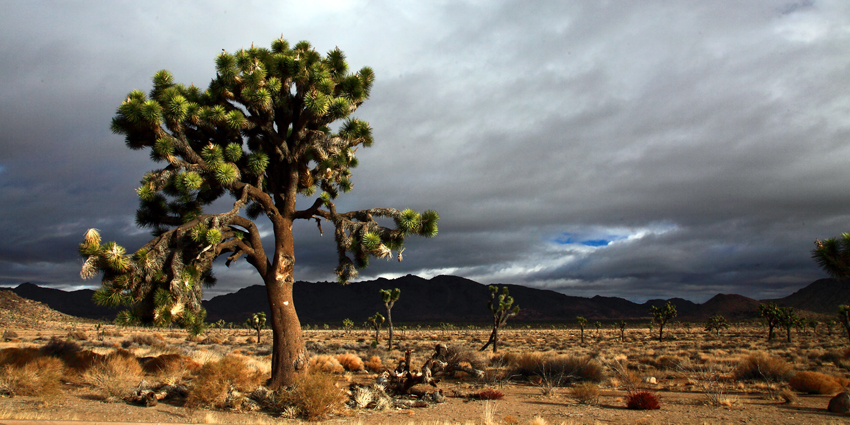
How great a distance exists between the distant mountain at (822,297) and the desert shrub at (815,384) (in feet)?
589

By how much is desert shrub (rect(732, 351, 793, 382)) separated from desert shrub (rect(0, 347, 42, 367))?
22745 mm

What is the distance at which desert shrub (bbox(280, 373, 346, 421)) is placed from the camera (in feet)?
32.2

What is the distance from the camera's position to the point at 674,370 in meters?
21.0

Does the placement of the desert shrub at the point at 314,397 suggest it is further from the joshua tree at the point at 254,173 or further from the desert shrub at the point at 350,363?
the desert shrub at the point at 350,363

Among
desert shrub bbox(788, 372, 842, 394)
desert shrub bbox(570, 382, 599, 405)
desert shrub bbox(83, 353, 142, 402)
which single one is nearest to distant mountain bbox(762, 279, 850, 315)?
desert shrub bbox(788, 372, 842, 394)

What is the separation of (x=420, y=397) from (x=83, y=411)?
7936mm

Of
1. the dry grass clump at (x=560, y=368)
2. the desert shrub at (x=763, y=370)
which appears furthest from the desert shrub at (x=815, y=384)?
the dry grass clump at (x=560, y=368)

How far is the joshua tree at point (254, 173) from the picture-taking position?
1014 cm

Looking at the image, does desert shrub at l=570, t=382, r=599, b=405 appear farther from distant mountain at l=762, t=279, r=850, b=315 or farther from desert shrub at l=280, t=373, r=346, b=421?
distant mountain at l=762, t=279, r=850, b=315

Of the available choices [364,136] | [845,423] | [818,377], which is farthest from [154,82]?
[818,377]

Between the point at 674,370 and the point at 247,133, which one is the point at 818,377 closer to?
the point at 674,370

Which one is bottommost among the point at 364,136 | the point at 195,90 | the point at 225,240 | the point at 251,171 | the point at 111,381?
the point at 111,381

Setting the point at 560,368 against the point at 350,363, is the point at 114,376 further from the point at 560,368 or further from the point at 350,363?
the point at 560,368

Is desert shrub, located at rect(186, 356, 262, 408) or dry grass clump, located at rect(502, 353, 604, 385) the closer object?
desert shrub, located at rect(186, 356, 262, 408)
